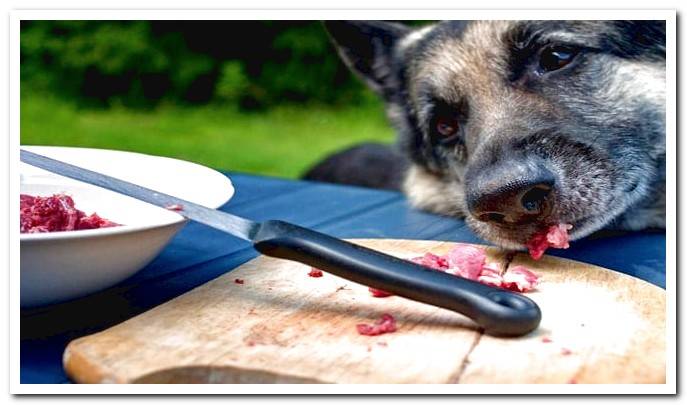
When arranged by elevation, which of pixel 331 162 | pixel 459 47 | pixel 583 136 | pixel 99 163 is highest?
pixel 459 47

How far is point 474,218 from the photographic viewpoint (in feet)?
6.27

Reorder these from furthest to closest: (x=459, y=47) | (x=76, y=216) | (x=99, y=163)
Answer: (x=459, y=47) < (x=99, y=163) < (x=76, y=216)

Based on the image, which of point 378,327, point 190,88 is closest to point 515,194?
point 378,327

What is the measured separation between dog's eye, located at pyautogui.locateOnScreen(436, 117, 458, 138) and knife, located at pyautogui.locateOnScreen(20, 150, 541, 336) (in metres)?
1.15

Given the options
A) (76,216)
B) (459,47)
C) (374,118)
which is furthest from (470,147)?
(374,118)

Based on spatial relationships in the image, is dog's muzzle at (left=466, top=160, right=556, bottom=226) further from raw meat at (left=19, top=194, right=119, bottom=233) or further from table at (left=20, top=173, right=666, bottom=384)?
raw meat at (left=19, top=194, right=119, bottom=233)

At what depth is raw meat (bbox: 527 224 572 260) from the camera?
5.62ft

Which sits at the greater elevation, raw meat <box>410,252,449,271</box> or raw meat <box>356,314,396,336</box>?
raw meat <box>410,252,449,271</box>

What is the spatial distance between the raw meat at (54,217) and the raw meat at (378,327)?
18.3 inches

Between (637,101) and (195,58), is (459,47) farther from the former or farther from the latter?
(195,58)

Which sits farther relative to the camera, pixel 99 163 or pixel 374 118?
pixel 374 118

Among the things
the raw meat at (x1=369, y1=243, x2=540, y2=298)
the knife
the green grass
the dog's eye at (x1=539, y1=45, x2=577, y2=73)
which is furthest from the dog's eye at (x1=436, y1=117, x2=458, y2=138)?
the knife

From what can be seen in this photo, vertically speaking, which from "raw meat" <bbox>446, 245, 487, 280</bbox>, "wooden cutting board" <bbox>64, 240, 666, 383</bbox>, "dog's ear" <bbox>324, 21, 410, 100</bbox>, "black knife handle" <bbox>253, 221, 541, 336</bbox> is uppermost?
"dog's ear" <bbox>324, 21, 410, 100</bbox>
